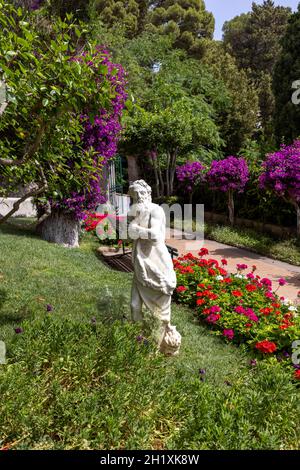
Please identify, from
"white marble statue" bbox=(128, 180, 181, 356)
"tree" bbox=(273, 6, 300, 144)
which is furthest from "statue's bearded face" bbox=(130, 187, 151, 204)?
"tree" bbox=(273, 6, 300, 144)

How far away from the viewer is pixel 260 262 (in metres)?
10.8

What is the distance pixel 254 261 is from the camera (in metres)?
10.8

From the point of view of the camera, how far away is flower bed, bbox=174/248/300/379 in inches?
205

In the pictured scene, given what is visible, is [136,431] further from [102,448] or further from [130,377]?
[130,377]

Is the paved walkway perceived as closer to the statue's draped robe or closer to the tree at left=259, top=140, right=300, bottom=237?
the tree at left=259, top=140, right=300, bottom=237

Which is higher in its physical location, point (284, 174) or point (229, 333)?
point (284, 174)

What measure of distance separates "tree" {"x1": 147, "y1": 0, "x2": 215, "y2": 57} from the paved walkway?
68.6 ft

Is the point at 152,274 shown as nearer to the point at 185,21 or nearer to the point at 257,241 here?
the point at 257,241

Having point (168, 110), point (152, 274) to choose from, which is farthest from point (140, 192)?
point (168, 110)

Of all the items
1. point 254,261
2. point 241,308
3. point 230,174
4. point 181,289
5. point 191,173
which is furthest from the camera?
point 191,173

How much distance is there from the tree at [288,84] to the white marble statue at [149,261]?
14035 millimetres

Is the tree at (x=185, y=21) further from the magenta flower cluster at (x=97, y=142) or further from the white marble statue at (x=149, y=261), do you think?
the white marble statue at (x=149, y=261)

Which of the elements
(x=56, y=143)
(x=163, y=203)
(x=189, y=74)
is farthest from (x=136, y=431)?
(x=189, y=74)

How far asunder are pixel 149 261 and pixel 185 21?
103ft
